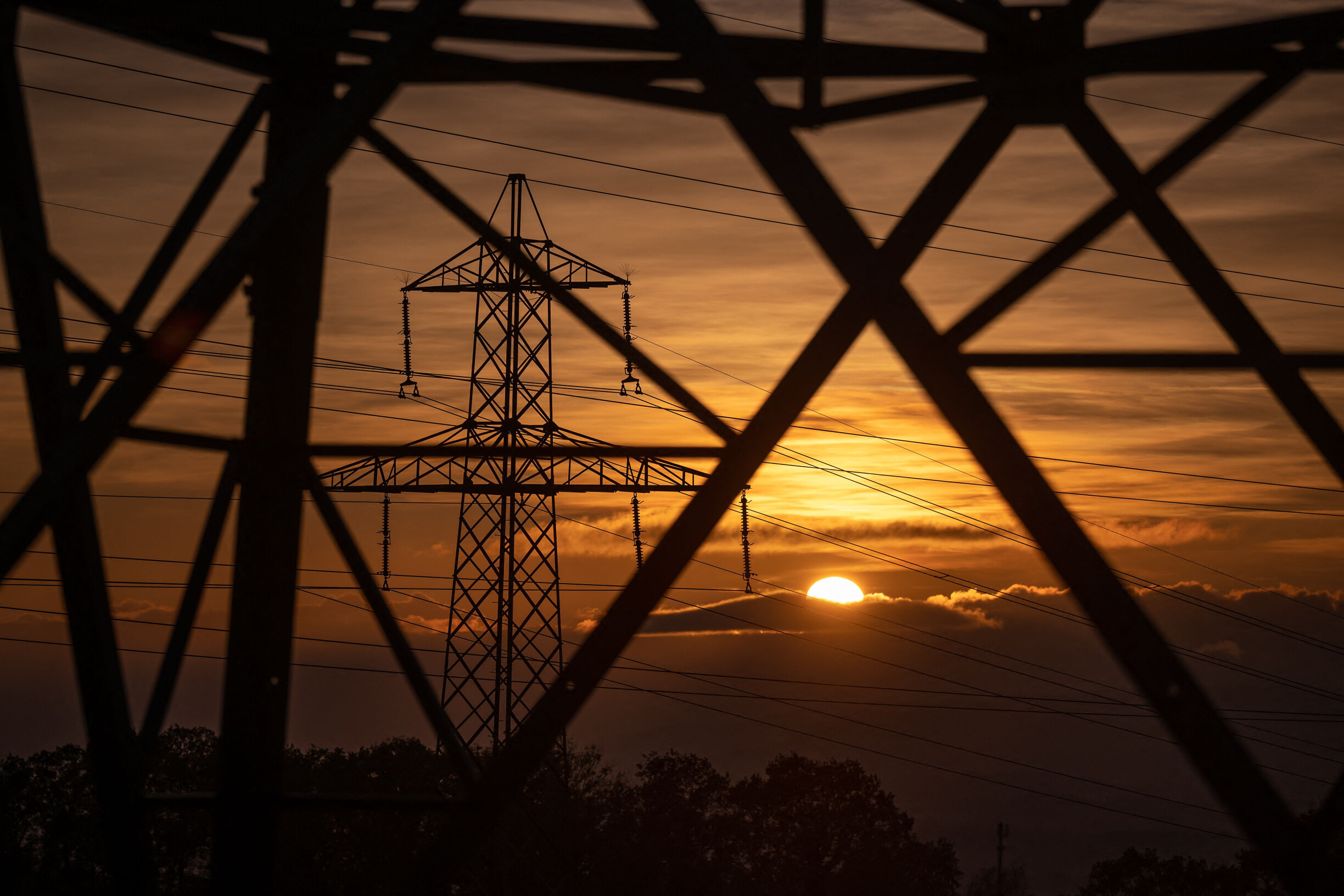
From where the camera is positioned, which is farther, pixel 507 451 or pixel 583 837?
pixel 583 837

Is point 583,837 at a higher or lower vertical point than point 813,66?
higher

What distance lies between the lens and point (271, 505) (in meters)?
6.35

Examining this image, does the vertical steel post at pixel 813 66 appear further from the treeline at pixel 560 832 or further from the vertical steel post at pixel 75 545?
the treeline at pixel 560 832

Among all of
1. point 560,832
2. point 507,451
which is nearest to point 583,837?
point 560,832

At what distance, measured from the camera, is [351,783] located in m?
52.2

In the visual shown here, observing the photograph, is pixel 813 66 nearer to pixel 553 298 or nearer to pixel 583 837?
pixel 553 298

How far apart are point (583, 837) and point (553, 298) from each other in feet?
151

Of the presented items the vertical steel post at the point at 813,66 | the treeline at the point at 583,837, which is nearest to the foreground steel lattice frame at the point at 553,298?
the vertical steel post at the point at 813,66

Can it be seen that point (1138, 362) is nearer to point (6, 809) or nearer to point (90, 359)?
point (90, 359)

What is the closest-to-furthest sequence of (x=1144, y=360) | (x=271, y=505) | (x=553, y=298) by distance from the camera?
(x=1144, y=360), (x=271, y=505), (x=553, y=298)

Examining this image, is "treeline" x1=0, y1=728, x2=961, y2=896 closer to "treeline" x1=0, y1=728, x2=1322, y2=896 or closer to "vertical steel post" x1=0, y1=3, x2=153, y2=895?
"treeline" x1=0, y1=728, x2=1322, y2=896

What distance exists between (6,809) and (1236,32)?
164 feet

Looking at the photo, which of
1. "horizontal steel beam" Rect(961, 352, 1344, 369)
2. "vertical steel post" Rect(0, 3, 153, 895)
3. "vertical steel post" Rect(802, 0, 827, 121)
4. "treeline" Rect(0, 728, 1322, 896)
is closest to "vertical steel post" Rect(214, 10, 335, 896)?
"vertical steel post" Rect(0, 3, 153, 895)

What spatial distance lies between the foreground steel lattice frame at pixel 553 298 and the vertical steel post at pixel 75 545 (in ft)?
0.05
